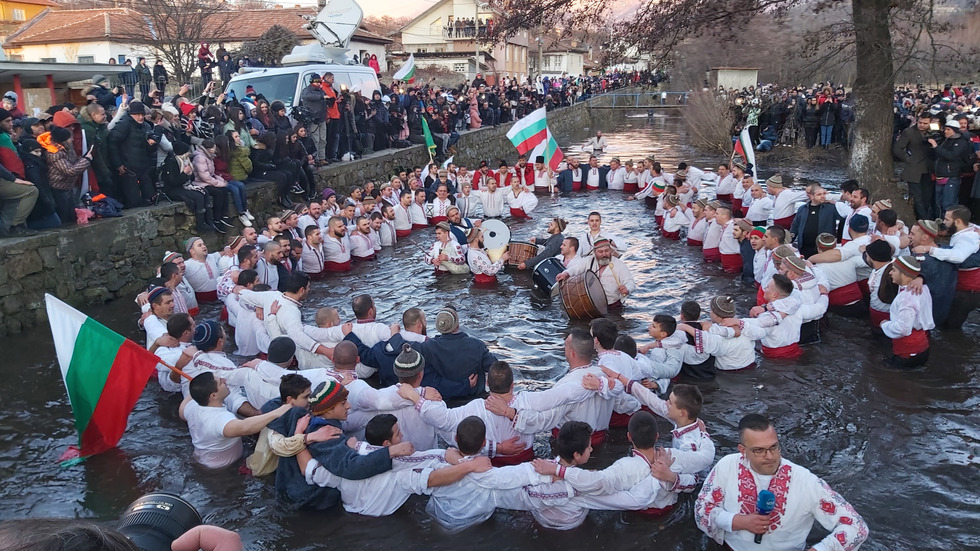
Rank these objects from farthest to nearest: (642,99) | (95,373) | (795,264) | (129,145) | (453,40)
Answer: (453,40) → (642,99) → (129,145) → (795,264) → (95,373)

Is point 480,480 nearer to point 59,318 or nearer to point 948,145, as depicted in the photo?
point 59,318

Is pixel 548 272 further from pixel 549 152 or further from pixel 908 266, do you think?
pixel 549 152

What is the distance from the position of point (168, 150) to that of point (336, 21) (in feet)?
32.0

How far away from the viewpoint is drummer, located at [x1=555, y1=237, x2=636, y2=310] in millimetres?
8148

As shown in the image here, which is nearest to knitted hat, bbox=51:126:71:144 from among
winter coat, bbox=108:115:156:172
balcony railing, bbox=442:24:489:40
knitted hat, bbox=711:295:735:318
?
winter coat, bbox=108:115:156:172

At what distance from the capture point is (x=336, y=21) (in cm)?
1812

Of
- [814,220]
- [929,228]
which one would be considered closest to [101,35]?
[814,220]

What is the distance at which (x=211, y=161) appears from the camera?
10.8 meters

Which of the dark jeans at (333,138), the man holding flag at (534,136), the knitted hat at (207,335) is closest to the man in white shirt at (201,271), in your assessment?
the knitted hat at (207,335)

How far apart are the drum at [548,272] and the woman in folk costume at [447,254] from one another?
1727mm

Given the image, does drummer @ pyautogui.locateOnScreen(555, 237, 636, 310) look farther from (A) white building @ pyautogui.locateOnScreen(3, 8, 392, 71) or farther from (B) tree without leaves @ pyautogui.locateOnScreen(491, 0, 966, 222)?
(A) white building @ pyautogui.locateOnScreen(3, 8, 392, 71)

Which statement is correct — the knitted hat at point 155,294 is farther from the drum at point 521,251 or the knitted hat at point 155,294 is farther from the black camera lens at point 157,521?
the drum at point 521,251

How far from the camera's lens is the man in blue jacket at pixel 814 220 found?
30.3ft

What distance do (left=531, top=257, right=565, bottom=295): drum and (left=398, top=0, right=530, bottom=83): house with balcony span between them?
1552 inches
